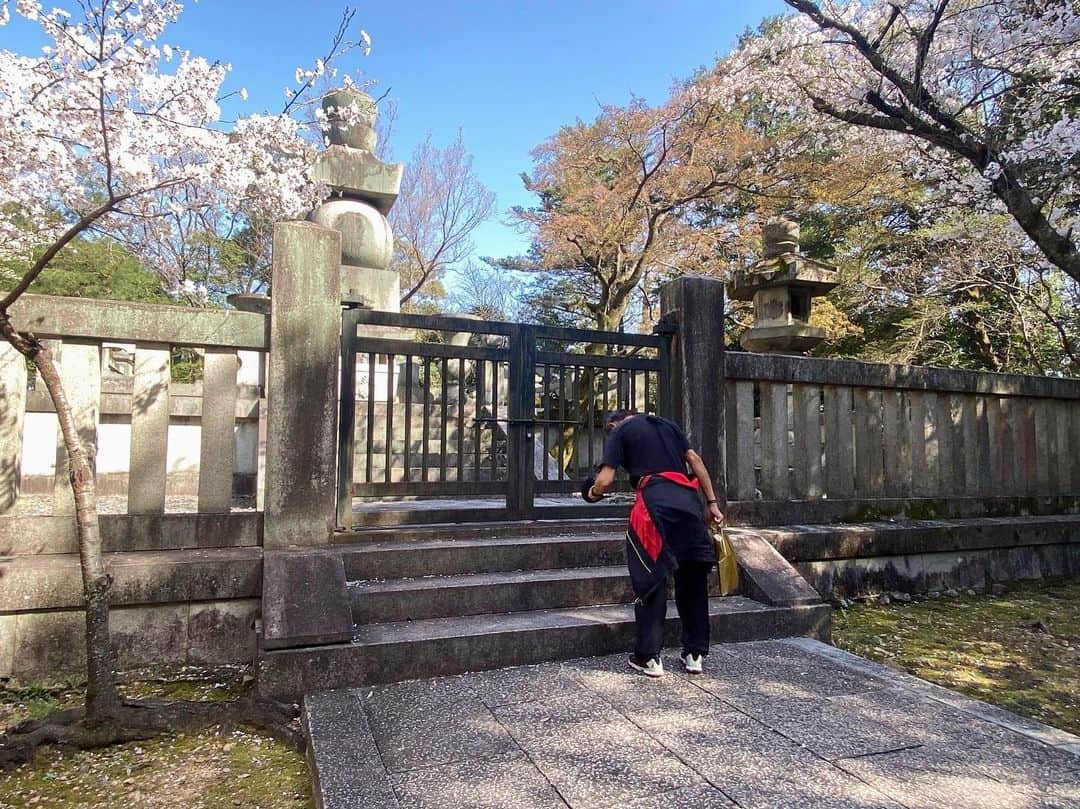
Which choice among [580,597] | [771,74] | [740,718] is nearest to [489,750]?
[740,718]

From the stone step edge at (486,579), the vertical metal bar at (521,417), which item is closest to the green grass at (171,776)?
the stone step edge at (486,579)

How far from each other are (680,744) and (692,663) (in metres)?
0.89

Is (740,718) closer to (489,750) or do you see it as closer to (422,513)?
(489,750)

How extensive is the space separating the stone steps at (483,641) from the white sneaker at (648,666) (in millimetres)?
259

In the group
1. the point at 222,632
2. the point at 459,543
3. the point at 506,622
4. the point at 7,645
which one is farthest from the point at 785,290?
the point at 7,645

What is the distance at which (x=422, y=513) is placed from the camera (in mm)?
4668

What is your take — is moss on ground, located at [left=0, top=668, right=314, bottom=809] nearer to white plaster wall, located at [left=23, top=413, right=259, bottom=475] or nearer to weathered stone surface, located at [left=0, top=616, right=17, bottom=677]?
weathered stone surface, located at [left=0, top=616, right=17, bottom=677]

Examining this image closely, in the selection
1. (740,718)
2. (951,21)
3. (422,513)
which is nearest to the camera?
(740,718)

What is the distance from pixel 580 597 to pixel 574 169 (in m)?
12.8

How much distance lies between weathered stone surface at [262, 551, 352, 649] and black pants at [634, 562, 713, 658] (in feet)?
5.19

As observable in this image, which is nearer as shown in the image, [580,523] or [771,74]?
[580,523]

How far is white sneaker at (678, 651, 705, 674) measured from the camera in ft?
11.7

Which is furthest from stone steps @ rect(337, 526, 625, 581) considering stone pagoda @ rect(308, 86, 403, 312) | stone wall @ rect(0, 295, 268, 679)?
stone pagoda @ rect(308, 86, 403, 312)

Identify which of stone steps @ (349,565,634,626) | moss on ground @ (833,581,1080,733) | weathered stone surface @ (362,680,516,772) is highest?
stone steps @ (349,565,634,626)
